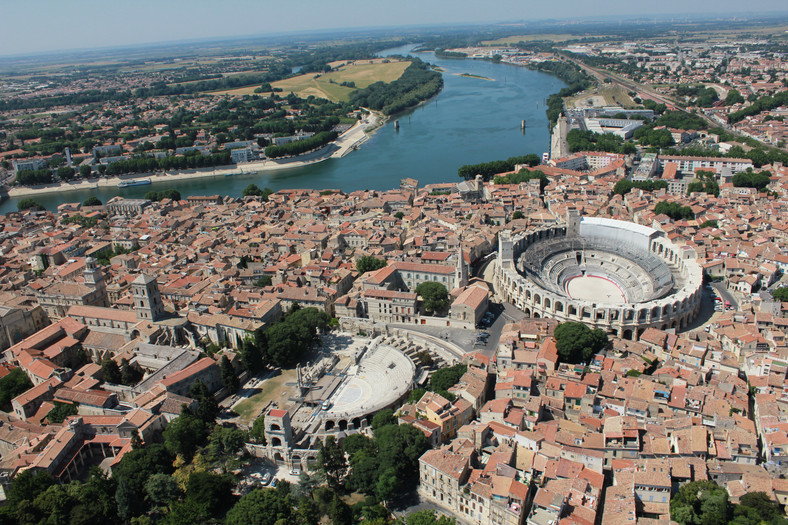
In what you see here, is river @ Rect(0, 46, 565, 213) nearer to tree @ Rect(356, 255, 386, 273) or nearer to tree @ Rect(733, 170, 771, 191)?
tree @ Rect(733, 170, 771, 191)

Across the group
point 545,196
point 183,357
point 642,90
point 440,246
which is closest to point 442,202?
point 545,196

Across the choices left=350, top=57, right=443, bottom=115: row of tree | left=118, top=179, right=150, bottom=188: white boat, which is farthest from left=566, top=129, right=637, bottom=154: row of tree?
left=118, top=179, right=150, bottom=188: white boat

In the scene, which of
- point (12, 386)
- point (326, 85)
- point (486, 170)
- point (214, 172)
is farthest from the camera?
point (326, 85)

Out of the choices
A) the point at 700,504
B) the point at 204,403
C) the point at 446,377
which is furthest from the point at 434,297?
the point at 700,504

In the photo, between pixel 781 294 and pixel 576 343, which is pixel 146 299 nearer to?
pixel 576 343

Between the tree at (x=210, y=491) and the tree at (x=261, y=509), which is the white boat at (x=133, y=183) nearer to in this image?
the tree at (x=210, y=491)

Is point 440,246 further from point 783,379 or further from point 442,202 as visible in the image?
point 783,379
